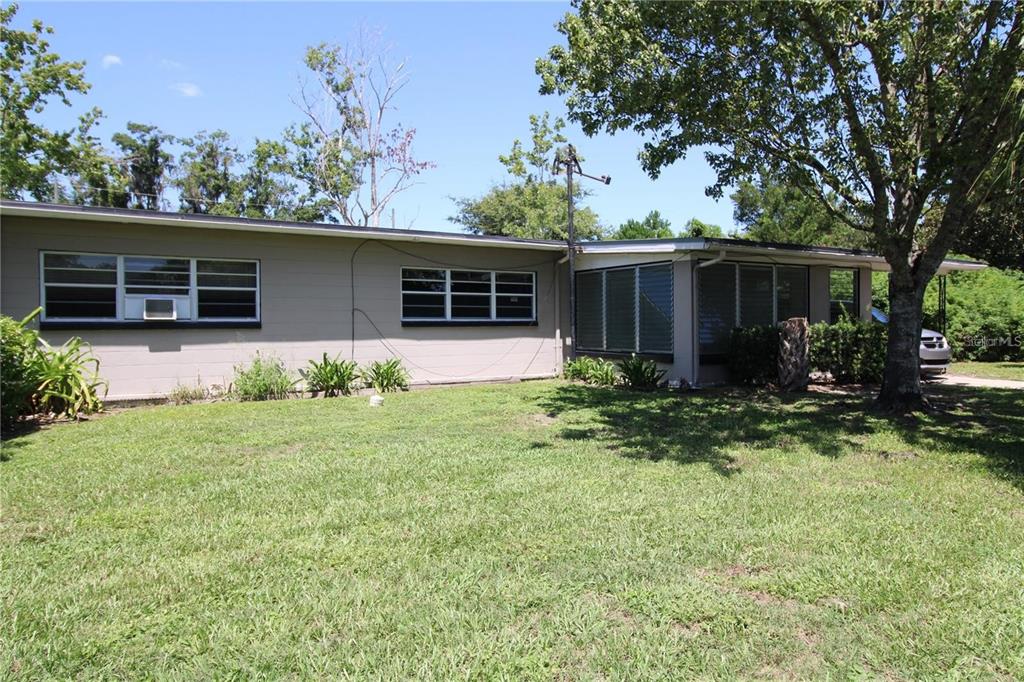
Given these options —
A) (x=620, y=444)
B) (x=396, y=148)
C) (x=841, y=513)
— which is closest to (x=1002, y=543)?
(x=841, y=513)

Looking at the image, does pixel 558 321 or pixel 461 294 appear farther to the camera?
pixel 558 321

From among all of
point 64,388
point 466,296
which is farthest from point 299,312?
point 64,388

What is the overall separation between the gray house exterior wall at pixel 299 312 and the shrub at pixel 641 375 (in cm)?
269

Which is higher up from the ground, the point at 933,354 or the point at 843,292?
the point at 843,292

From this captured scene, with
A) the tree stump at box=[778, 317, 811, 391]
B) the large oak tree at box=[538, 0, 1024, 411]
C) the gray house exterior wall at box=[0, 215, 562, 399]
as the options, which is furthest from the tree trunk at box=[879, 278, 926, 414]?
the gray house exterior wall at box=[0, 215, 562, 399]

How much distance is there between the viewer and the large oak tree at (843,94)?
739 centimetres

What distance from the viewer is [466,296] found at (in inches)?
509

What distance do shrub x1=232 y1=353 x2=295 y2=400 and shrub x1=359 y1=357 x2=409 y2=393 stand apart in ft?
4.39

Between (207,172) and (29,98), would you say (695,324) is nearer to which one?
(29,98)

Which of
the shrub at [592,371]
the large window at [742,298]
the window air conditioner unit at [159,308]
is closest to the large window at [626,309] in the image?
the shrub at [592,371]

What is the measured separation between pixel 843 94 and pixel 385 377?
831cm

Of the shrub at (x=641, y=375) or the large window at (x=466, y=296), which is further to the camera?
the large window at (x=466, y=296)

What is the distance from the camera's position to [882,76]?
8.16 meters

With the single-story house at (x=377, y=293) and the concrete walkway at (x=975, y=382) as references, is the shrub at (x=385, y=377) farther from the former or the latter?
the concrete walkway at (x=975, y=382)
